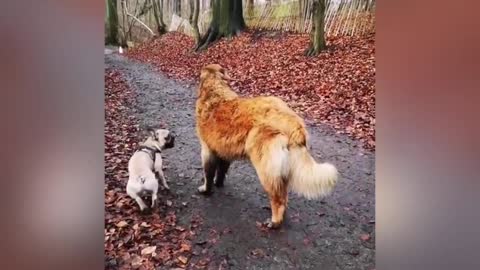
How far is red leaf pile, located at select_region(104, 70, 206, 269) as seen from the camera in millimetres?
1749

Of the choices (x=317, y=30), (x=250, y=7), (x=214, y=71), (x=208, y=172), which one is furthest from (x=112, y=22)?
(x=317, y=30)

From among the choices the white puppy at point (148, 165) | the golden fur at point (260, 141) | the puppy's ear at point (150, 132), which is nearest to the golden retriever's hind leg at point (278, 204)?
the golden fur at point (260, 141)

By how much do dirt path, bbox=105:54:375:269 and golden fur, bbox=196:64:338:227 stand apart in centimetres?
4

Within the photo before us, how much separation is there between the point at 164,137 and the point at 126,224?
39 centimetres

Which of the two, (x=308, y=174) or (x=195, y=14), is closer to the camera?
(x=308, y=174)

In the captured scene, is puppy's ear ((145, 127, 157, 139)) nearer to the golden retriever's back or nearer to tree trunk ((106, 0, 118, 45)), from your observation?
the golden retriever's back

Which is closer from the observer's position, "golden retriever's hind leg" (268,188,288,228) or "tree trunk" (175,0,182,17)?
"golden retriever's hind leg" (268,188,288,228)

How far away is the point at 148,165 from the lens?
1827 millimetres

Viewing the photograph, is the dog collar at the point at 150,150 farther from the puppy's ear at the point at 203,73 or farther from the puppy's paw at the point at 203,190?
the puppy's ear at the point at 203,73

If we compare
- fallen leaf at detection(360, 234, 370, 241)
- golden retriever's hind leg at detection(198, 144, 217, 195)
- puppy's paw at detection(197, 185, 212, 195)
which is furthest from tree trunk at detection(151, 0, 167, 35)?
fallen leaf at detection(360, 234, 370, 241)

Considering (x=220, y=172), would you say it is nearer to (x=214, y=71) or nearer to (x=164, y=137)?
(x=164, y=137)

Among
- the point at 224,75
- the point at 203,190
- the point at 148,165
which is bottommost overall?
the point at 203,190

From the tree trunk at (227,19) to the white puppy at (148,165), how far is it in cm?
49

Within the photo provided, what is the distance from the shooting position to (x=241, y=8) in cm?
187
